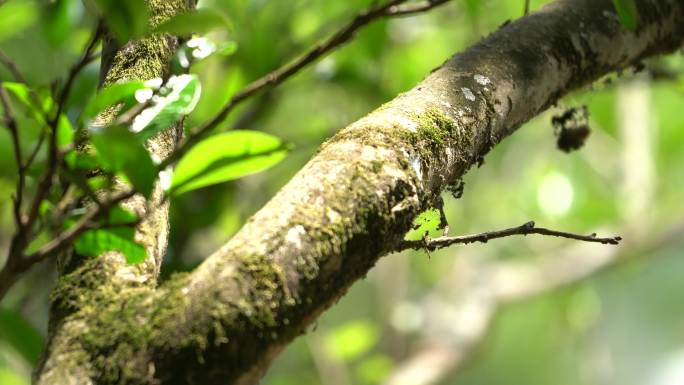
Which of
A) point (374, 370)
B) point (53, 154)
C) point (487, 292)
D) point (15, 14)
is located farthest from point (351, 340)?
point (53, 154)

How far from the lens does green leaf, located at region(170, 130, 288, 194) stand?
1.67ft

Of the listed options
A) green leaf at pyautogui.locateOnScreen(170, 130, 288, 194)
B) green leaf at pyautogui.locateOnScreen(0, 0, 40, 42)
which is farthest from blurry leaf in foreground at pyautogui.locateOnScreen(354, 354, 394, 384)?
green leaf at pyautogui.locateOnScreen(170, 130, 288, 194)

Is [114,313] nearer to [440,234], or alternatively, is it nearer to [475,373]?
[440,234]

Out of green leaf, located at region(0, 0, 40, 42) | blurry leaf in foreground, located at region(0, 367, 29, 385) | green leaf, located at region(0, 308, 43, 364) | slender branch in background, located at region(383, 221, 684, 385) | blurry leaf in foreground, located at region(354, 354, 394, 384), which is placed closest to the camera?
green leaf, located at region(0, 308, 43, 364)

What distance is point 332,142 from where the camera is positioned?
551 mm

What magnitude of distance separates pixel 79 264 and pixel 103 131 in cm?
13

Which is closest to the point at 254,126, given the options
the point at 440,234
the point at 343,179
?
the point at 440,234

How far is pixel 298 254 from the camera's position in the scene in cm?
45

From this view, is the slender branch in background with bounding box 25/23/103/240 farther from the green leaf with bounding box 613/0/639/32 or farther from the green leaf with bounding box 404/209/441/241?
the green leaf with bounding box 613/0/639/32

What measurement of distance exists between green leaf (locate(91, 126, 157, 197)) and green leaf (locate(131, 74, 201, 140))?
64 mm

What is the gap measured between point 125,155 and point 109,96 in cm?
10

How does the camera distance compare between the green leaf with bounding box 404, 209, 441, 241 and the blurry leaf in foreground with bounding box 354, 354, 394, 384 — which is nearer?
the green leaf with bounding box 404, 209, 441, 241

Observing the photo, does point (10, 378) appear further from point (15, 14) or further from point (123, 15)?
point (123, 15)

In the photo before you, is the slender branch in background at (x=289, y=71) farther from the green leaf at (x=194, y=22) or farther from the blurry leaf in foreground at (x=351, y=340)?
the blurry leaf in foreground at (x=351, y=340)
